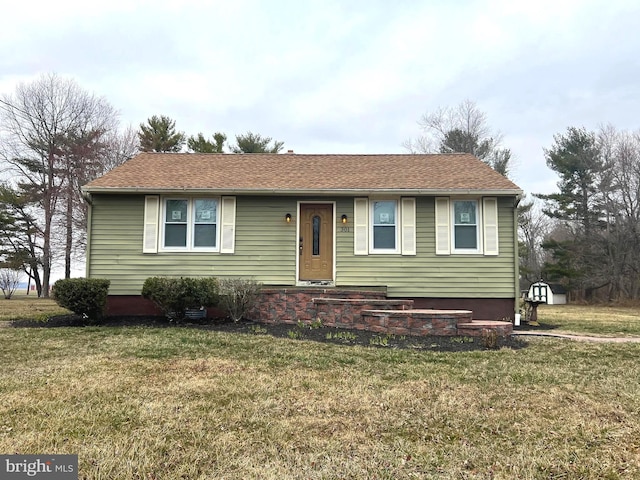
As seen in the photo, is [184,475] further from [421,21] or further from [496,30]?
[496,30]

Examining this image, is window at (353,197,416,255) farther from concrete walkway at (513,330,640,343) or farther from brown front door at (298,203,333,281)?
concrete walkway at (513,330,640,343)

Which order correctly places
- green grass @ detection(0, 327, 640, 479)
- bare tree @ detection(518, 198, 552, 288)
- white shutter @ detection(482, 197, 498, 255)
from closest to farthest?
green grass @ detection(0, 327, 640, 479)
white shutter @ detection(482, 197, 498, 255)
bare tree @ detection(518, 198, 552, 288)

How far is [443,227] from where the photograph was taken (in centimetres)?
965

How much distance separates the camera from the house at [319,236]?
9555mm

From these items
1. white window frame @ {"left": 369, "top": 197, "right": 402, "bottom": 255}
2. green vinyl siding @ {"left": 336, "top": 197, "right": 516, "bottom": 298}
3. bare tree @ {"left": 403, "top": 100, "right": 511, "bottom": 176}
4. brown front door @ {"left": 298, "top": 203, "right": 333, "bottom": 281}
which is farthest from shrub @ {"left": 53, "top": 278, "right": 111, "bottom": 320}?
bare tree @ {"left": 403, "top": 100, "right": 511, "bottom": 176}

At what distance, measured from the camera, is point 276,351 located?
19.4 ft

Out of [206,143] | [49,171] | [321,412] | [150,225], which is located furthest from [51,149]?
[321,412]

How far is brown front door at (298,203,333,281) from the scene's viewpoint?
9805 mm

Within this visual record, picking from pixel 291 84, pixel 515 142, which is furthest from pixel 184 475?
pixel 515 142

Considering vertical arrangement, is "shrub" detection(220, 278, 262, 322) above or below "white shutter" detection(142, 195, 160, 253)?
below

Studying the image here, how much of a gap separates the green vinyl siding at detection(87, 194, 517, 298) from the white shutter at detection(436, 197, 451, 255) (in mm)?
115

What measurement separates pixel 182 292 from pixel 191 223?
6.89 ft

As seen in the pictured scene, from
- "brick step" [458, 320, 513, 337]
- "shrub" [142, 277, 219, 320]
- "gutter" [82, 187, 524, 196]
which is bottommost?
"brick step" [458, 320, 513, 337]

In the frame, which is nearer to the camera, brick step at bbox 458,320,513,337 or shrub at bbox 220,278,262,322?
brick step at bbox 458,320,513,337
